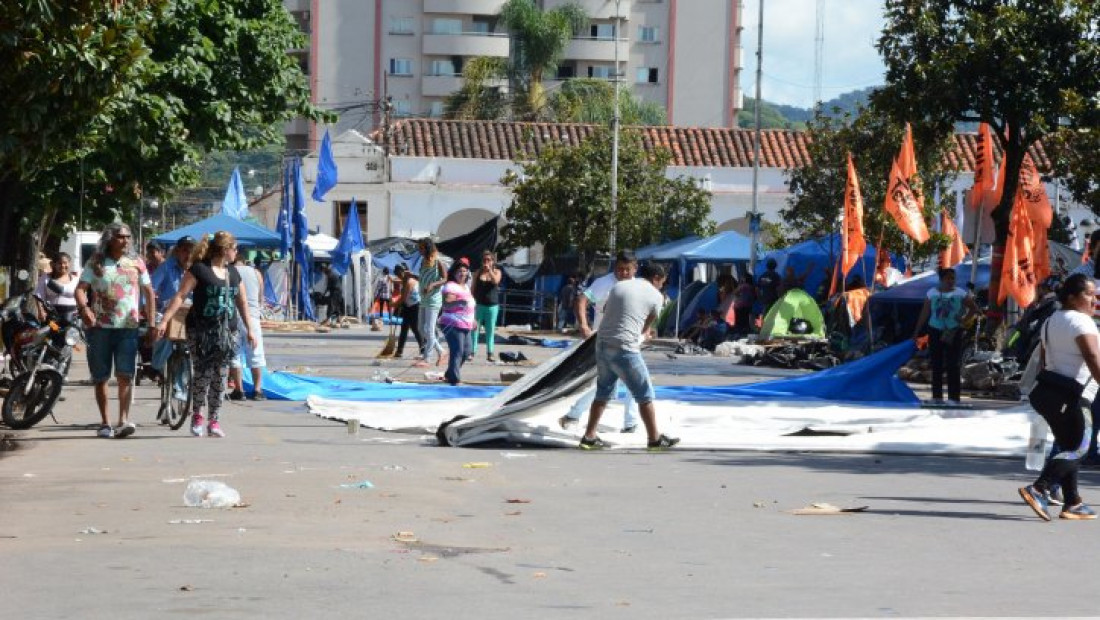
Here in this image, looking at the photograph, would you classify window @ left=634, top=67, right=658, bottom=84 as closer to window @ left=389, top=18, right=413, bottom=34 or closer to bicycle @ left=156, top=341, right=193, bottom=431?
window @ left=389, top=18, right=413, bottom=34

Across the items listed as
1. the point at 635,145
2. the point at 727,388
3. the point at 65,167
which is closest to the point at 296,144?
the point at 635,145

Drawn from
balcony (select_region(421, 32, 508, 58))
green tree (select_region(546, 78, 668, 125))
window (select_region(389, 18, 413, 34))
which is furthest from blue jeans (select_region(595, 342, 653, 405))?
window (select_region(389, 18, 413, 34))

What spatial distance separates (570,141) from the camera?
67688 mm

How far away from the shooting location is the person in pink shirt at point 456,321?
2336cm

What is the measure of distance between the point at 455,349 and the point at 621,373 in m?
7.80

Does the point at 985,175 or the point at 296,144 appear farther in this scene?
the point at 296,144

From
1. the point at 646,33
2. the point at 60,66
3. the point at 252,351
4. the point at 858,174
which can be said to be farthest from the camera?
the point at 646,33

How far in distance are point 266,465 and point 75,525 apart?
11.4ft

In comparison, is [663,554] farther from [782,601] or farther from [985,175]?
[985,175]

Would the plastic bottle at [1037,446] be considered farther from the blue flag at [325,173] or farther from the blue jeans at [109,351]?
the blue flag at [325,173]

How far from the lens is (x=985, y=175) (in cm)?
2864

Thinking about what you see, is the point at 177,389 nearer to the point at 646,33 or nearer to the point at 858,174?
the point at 858,174

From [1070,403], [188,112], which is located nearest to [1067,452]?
[1070,403]

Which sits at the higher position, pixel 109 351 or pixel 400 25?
pixel 400 25
